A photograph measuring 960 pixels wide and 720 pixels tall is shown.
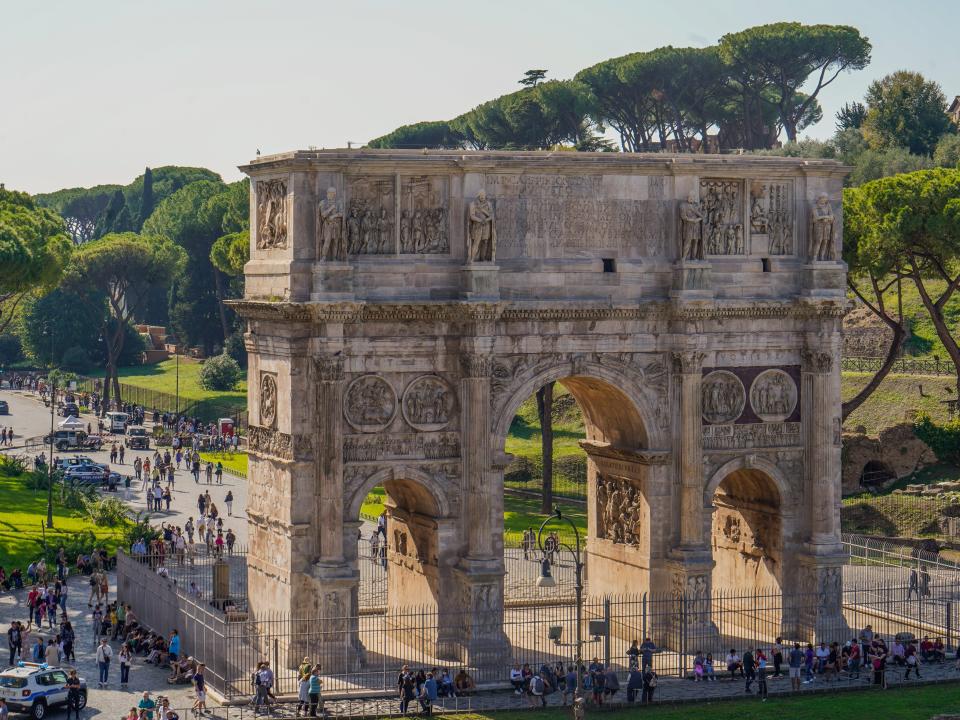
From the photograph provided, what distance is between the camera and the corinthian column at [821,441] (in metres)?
45.9

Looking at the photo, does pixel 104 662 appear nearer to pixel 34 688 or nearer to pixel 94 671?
pixel 94 671

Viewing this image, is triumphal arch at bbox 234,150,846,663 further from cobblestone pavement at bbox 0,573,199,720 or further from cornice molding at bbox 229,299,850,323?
cobblestone pavement at bbox 0,573,199,720

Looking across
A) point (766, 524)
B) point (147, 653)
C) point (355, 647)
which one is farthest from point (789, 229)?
point (147, 653)

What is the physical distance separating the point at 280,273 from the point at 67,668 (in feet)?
37.1

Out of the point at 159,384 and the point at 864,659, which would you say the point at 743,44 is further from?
the point at 864,659

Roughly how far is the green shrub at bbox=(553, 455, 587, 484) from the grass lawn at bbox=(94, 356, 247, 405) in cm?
3332

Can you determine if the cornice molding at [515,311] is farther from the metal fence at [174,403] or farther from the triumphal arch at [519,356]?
the metal fence at [174,403]

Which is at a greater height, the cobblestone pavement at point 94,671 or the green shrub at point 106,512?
the green shrub at point 106,512

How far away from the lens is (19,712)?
128 ft

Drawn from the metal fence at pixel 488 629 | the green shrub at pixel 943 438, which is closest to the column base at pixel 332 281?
the metal fence at pixel 488 629

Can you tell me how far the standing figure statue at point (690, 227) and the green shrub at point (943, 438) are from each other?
23546 mm

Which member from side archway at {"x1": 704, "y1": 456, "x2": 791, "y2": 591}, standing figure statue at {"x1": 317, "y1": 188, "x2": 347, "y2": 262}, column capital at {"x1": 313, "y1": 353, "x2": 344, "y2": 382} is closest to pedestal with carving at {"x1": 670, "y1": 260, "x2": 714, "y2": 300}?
side archway at {"x1": 704, "y1": 456, "x2": 791, "y2": 591}

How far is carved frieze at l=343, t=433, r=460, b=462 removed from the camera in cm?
4252

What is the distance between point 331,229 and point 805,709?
15.9 meters
